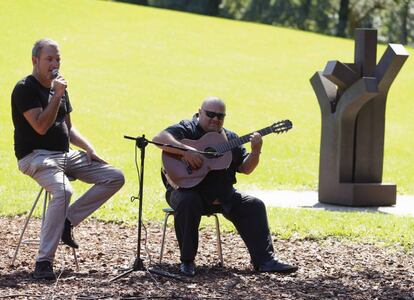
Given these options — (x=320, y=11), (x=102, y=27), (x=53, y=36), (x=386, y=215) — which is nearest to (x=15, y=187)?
(x=386, y=215)

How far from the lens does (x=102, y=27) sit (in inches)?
1421

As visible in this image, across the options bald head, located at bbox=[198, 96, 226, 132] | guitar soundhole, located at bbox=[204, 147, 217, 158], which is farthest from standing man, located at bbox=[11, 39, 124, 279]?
bald head, located at bbox=[198, 96, 226, 132]

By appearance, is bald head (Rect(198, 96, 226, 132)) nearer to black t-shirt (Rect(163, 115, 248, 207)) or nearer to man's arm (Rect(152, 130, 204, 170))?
black t-shirt (Rect(163, 115, 248, 207))

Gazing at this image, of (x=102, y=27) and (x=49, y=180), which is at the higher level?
(x=102, y=27)

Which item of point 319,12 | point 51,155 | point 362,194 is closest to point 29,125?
point 51,155

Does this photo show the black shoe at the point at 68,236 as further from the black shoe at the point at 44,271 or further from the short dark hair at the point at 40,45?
the short dark hair at the point at 40,45

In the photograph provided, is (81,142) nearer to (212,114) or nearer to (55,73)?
(55,73)

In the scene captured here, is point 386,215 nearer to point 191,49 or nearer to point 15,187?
point 15,187

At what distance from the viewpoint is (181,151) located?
7848 millimetres

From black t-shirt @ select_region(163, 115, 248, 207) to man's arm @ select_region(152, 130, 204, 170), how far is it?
8 cm

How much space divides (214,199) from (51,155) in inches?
54.5

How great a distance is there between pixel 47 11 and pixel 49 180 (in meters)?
30.6

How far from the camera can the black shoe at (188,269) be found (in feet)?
25.0

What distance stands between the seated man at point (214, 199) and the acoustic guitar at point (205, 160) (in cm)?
4
